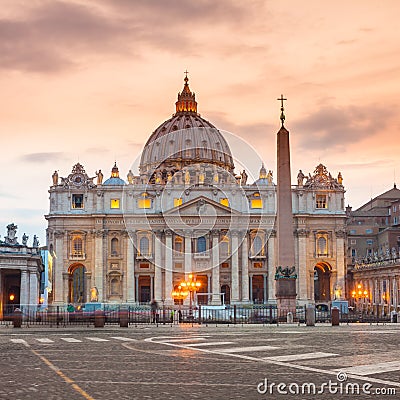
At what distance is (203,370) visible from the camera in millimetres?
20156

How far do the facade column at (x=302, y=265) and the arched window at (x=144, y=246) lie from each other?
69.3 ft

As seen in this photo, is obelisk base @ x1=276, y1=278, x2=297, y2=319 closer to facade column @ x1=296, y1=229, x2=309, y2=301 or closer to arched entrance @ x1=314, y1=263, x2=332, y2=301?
facade column @ x1=296, y1=229, x2=309, y2=301

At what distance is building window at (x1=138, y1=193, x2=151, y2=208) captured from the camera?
380ft

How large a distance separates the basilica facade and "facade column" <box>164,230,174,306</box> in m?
0.14

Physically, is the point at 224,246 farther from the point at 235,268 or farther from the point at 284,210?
the point at 284,210

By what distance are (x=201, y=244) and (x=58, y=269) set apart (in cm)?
2001

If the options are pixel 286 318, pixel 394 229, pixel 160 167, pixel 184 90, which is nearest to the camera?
pixel 286 318

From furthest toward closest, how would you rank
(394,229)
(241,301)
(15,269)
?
(394,229)
(241,301)
(15,269)

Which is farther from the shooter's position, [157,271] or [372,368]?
[157,271]

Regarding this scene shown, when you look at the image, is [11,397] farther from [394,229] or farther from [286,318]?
[394,229]

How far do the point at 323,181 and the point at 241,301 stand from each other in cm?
2146

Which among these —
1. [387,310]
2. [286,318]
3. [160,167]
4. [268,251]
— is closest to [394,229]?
[268,251]

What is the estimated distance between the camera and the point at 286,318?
50.8 meters
